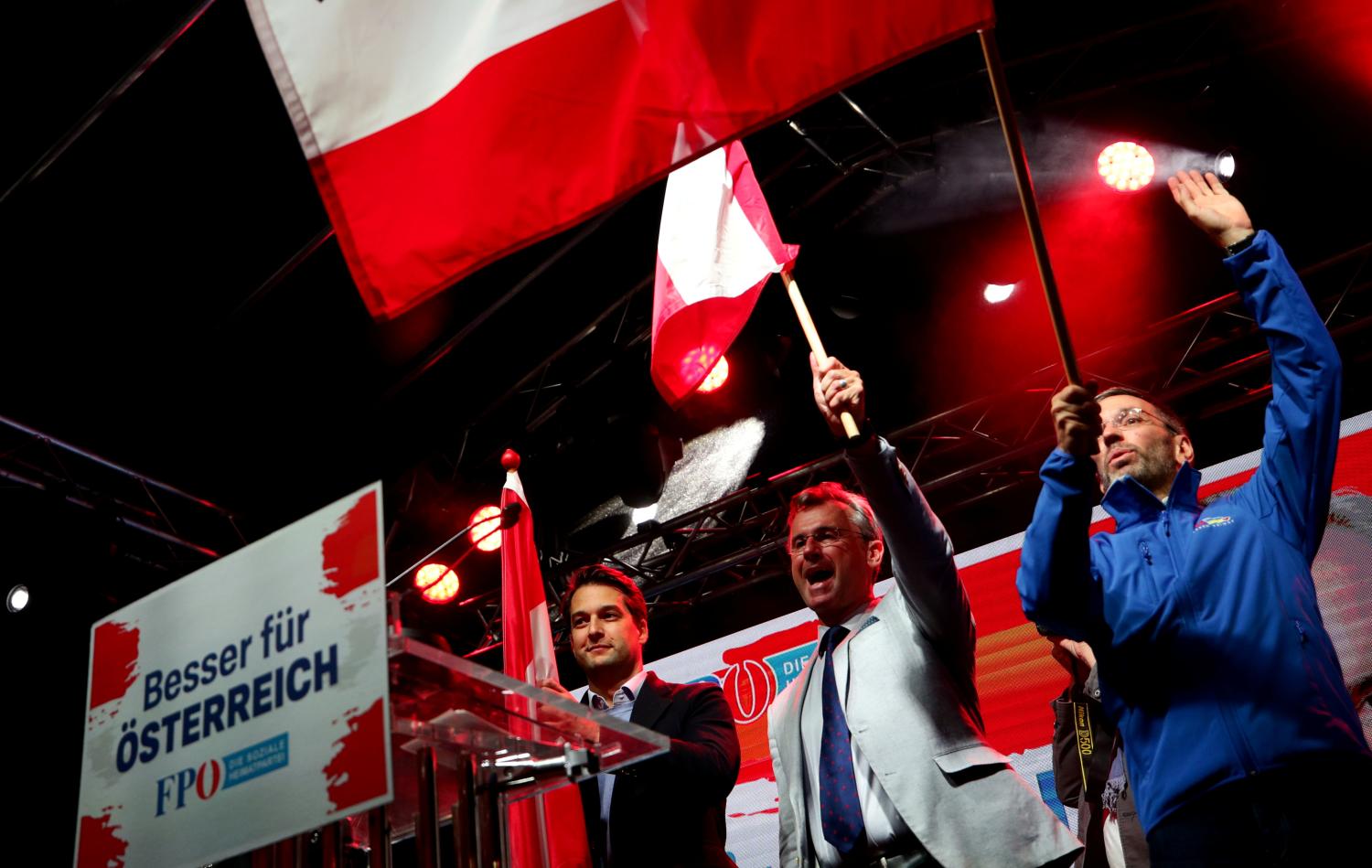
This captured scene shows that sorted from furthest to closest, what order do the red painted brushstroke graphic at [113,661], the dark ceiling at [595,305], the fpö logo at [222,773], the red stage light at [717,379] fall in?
the red stage light at [717,379], the dark ceiling at [595,305], the red painted brushstroke graphic at [113,661], the fpö logo at [222,773]

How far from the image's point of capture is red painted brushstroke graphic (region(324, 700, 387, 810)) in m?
1.60

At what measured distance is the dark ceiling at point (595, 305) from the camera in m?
5.86

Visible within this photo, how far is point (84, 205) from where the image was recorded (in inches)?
249

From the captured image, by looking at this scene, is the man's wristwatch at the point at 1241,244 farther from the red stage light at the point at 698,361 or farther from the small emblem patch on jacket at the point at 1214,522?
the red stage light at the point at 698,361

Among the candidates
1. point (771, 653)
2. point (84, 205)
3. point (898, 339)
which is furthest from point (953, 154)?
point (84, 205)

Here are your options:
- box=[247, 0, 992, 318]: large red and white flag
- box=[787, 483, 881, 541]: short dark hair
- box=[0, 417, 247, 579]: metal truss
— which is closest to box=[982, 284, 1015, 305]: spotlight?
box=[787, 483, 881, 541]: short dark hair

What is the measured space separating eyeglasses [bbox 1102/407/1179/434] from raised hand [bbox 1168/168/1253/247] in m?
0.47

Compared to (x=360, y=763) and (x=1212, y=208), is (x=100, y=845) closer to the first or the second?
(x=360, y=763)

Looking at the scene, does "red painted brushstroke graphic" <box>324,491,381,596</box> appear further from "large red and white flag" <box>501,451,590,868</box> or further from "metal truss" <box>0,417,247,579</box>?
"metal truss" <box>0,417,247,579</box>

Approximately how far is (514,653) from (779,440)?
369 cm

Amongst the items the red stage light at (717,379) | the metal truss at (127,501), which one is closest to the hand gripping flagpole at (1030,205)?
the red stage light at (717,379)

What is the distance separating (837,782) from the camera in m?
2.86

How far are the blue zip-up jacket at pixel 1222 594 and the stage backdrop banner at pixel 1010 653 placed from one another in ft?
7.46

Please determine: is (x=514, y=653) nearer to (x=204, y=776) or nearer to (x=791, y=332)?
(x=204, y=776)
